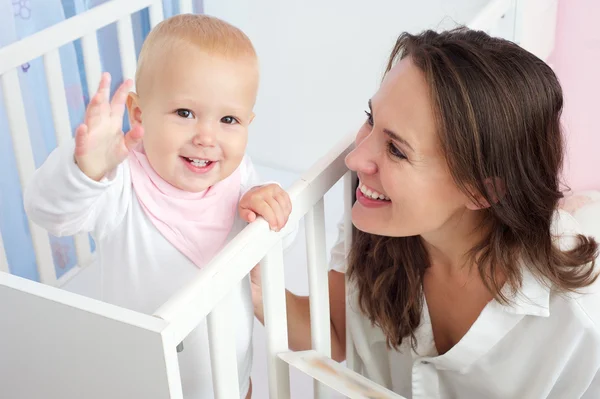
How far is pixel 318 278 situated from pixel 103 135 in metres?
0.36

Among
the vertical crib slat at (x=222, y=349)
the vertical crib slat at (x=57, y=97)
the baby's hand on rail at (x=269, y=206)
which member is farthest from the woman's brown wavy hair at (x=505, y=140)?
the vertical crib slat at (x=57, y=97)

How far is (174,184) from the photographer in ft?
3.66

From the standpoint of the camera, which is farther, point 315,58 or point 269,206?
point 315,58

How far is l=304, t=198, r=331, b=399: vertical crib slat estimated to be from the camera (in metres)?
1.12

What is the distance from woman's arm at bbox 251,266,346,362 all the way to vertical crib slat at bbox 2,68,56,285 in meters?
0.61

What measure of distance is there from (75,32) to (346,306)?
2.48ft

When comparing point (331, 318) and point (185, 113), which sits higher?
point (185, 113)

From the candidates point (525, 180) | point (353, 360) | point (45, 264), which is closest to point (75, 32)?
point (45, 264)

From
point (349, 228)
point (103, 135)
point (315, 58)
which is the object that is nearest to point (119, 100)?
point (103, 135)

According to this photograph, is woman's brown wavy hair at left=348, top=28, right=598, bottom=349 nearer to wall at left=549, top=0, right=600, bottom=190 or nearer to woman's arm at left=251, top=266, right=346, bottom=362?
woman's arm at left=251, top=266, right=346, bottom=362

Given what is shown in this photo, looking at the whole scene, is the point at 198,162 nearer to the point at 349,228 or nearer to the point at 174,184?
the point at 174,184

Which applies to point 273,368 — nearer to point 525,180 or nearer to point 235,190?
point 235,190

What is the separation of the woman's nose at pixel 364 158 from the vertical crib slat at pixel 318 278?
63 millimetres

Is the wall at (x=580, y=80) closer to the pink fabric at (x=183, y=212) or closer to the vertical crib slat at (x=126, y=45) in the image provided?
the vertical crib slat at (x=126, y=45)
